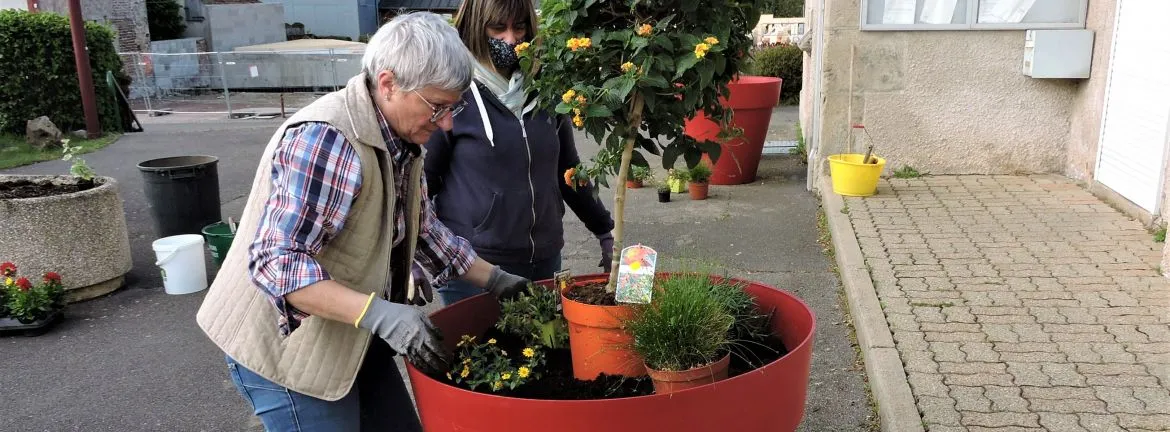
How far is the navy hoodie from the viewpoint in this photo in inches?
107

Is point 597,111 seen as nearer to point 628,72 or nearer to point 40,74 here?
point 628,72

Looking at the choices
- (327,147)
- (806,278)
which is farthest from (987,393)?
(327,147)

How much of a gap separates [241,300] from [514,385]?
0.64 metres

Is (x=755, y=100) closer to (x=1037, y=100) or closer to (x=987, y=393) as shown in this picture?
(x=1037, y=100)

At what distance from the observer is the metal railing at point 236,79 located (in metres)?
19.3

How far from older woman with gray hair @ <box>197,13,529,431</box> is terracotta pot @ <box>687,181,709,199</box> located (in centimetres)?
555

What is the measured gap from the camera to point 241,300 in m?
1.97

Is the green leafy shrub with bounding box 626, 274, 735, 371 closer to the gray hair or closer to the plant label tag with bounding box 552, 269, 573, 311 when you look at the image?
the plant label tag with bounding box 552, 269, 573, 311

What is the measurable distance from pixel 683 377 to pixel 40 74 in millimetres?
13797

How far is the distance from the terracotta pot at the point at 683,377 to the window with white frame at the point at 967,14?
5.65m

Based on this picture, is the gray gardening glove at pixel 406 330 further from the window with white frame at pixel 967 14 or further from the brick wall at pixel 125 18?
the brick wall at pixel 125 18

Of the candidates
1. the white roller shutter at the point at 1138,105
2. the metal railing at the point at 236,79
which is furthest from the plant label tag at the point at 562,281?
the metal railing at the point at 236,79

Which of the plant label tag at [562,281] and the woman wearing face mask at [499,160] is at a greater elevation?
the woman wearing face mask at [499,160]

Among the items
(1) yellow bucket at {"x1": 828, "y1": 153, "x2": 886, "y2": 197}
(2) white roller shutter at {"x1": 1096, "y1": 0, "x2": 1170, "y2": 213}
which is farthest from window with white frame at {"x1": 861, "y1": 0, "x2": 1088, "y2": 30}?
(1) yellow bucket at {"x1": 828, "y1": 153, "x2": 886, "y2": 197}
